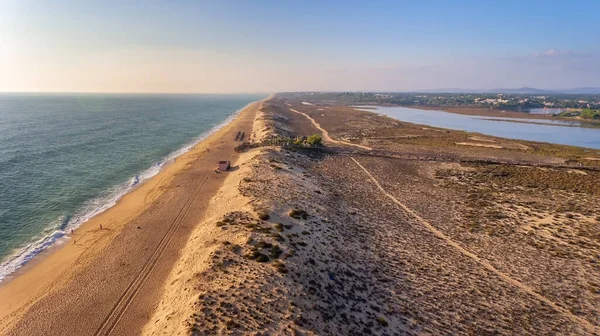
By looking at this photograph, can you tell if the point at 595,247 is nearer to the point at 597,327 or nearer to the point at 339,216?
the point at 597,327

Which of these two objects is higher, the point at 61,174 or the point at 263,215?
the point at 263,215

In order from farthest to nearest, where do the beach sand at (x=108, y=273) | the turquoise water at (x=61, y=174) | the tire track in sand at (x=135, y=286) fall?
the turquoise water at (x=61, y=174)
the beach sand at (x=108, y=273)
the tire track in sand at (x=135, y=286)

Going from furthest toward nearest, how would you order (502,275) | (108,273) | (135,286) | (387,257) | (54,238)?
(54,238) < (387,257) < (502,275) < (108,273) < (135,286)

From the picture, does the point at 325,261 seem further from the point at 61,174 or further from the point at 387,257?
the point at 61,174

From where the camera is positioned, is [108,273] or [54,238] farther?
[54,238]

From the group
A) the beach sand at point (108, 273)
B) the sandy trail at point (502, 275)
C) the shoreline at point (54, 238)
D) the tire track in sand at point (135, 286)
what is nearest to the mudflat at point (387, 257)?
the sandy trail at point (502, 275)

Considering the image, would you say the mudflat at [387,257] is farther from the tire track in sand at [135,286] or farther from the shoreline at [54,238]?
the shoreline at [54,238]

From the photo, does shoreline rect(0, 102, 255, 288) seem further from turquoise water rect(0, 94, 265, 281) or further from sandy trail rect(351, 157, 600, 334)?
sandy trail rect(351, 157, 600, 334)

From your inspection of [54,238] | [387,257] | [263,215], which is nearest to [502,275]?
[387,257]

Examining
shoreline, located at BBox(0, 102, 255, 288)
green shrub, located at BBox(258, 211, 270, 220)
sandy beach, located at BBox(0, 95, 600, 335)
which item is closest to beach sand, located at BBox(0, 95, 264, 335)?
sandy beach, located at BBox(0, 95, 600, 335)

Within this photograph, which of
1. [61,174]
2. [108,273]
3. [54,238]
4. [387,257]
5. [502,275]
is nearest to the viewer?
[108,273]
